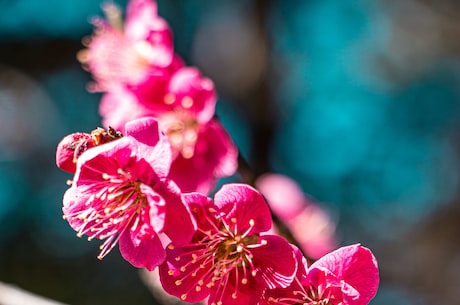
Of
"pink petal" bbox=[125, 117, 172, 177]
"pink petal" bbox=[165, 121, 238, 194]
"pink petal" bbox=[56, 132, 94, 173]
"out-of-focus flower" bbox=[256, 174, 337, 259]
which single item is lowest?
"out-of-focus flower" bbox=[256, 174, 337, 259]

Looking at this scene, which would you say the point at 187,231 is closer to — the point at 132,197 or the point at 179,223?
the point at 179,223

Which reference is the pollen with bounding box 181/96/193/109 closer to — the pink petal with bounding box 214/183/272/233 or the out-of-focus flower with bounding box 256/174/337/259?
the out-of-focus flower with bounding box 256/174/337/259

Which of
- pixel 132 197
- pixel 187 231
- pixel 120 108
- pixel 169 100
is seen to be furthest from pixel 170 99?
pixel 187 231

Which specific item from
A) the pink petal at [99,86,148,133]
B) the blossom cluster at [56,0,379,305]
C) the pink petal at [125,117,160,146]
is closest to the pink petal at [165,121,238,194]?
the pink petal at [99,86,148,133]

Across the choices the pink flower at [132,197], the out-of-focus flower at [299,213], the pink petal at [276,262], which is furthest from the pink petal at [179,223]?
the out-of-focus flower at [299,213]

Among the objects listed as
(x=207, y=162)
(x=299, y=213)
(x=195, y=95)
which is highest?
(x=195, y=95)

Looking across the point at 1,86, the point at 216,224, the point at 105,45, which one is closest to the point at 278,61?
the point at 1,86

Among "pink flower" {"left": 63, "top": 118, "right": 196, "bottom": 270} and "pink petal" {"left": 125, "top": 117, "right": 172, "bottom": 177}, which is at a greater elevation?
"pink petal" {"left": 125, "top": 117, "right": 172, "bottom": 177}
